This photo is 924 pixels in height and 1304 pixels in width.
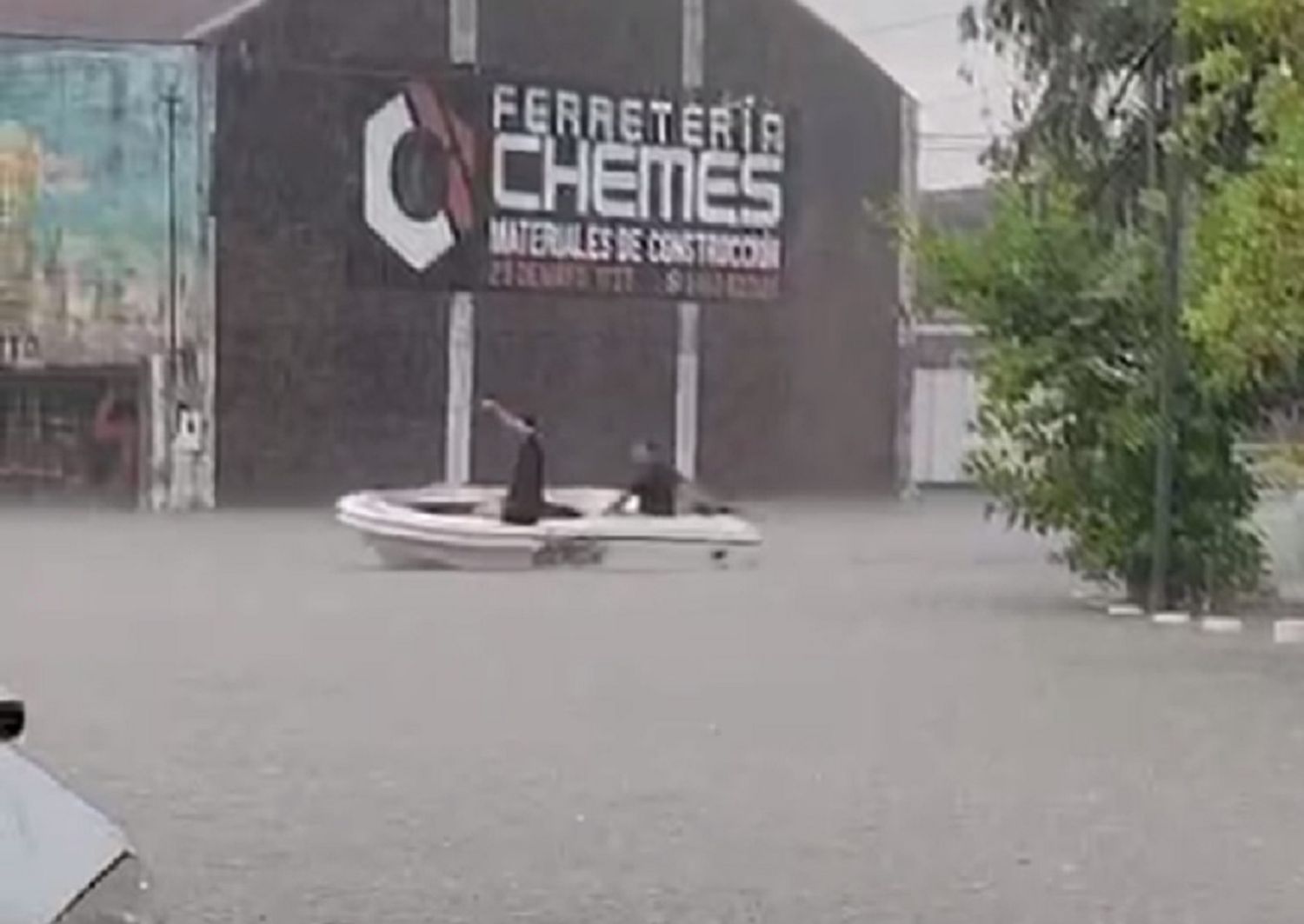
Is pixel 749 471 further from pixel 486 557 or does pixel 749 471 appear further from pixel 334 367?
pixel 486 557

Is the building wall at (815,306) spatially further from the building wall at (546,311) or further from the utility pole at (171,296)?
the utility pole at (171,296)

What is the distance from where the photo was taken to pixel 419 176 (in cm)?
5625

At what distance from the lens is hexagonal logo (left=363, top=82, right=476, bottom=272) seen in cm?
5594

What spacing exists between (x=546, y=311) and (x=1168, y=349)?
3058 cm

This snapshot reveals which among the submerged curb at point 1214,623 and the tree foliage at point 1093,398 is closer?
the submerged curb at point 1214,623

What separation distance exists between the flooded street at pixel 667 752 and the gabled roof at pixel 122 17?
2443 centimetres

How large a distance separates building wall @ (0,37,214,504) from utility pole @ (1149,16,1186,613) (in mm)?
27820

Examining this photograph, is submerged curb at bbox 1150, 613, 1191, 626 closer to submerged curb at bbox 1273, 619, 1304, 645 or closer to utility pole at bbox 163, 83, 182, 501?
submerged curb at bbox 1273, 619, 1304, 645

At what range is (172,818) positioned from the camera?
45.1 feet

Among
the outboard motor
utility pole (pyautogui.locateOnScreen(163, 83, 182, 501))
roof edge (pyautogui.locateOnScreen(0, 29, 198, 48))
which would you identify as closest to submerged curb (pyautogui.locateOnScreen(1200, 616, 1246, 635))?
the outboard motor

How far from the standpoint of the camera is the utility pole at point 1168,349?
27.9m

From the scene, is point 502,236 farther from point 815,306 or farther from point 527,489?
point 527,489

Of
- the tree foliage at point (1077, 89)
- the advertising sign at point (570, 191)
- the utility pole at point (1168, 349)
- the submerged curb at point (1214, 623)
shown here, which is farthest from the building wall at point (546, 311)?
the submerged curb at point (1214, 623)

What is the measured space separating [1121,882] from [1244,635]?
1413 cm
